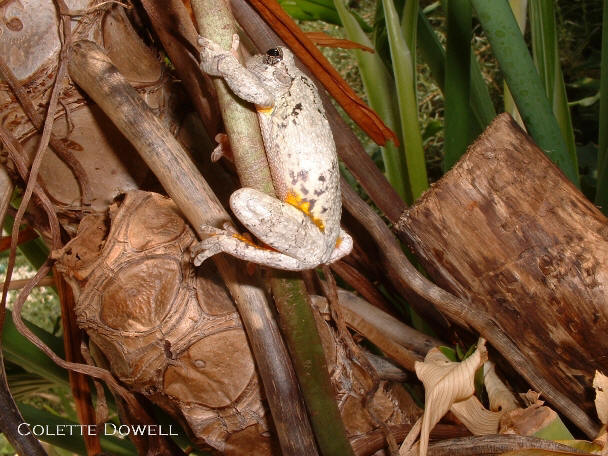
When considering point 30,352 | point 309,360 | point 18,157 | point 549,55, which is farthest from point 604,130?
point 30,352

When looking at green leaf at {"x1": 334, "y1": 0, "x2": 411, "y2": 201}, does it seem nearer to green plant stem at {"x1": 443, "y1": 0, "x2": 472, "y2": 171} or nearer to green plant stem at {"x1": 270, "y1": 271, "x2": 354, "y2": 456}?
green plant stem at {"x1": 443, "y1": 0, "x2": 472, "y2": 171}

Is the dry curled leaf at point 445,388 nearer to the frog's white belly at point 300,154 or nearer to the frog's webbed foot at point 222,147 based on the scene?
the frog's white belly at point 300,154

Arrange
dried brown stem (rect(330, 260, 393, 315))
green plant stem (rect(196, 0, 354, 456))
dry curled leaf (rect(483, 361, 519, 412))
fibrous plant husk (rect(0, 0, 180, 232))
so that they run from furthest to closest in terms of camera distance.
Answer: dried brown stem (rect(330, 260, 393, 315))
dry curled leaf (rect(483, 361, 519, 412))
fibrous plant husk (rect(0, 0, 180, 232))
green plant stem (rect(196, 0, 354, 456))

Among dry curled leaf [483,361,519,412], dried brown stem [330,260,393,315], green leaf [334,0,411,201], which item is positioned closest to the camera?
dry curled leaf [483,361,519,412]

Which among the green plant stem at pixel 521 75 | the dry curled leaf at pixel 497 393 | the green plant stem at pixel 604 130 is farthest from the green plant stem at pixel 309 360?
the green plant stem at pixel 604 130

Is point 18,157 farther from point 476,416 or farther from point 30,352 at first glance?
point 476,416

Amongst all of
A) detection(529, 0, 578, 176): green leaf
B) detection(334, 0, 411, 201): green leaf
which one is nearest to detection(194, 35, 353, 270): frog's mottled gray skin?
detection(334, 0, 411, 201): green leaf

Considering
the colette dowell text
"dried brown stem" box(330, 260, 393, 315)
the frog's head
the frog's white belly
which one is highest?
the frog's head
